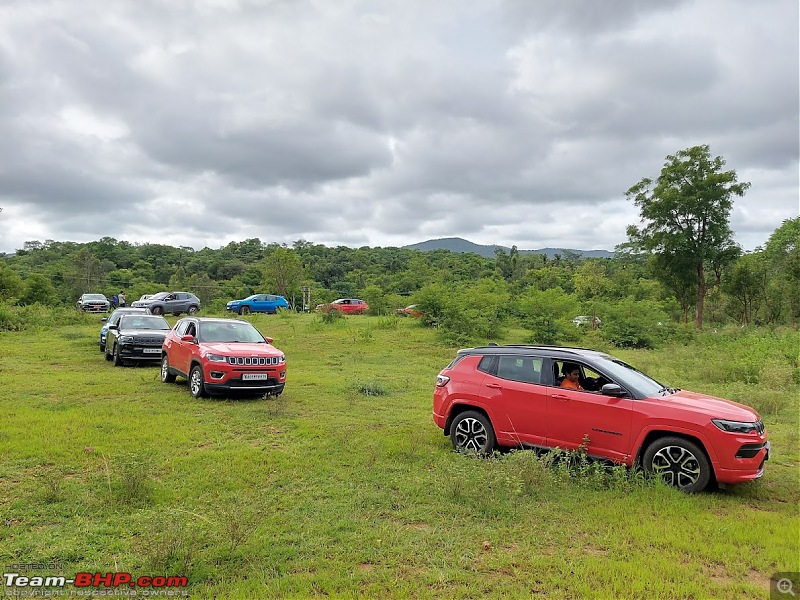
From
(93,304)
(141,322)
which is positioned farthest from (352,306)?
(141,322)

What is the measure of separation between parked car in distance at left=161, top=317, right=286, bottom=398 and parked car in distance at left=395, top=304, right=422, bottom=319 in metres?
15.3

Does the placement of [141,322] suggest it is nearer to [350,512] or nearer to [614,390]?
[350,512]

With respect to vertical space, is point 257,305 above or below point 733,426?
above

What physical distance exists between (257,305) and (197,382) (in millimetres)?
23900

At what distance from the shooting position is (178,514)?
4.46 meters

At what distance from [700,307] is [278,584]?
31.2 metres

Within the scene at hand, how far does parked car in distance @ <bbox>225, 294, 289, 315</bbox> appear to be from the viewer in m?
33.3

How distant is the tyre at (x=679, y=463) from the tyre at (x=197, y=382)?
7.92m

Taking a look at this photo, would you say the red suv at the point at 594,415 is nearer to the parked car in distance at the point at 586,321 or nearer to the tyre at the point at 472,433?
the tyre at the point at 472,433

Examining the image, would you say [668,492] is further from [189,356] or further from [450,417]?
[189,356]

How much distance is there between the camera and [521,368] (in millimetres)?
6891

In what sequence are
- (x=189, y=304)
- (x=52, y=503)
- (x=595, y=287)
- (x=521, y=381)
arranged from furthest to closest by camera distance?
(x=595, y=287), (x=189, y=304), (x=521, y=381), (x=52, y=503)

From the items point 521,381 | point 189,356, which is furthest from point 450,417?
point 189,356

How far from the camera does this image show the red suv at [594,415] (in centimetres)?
553
